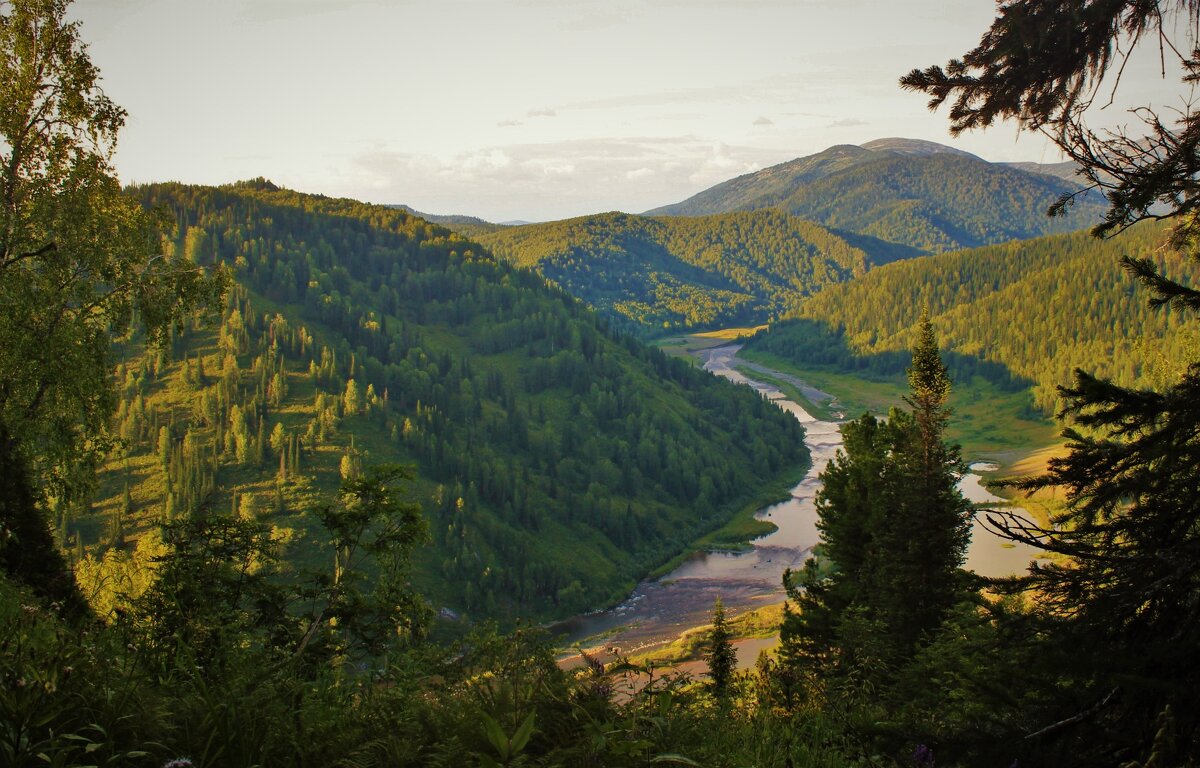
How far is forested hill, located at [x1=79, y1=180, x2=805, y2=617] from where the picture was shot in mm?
111000

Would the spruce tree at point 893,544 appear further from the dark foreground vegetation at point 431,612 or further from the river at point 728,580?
the river at point 728,580

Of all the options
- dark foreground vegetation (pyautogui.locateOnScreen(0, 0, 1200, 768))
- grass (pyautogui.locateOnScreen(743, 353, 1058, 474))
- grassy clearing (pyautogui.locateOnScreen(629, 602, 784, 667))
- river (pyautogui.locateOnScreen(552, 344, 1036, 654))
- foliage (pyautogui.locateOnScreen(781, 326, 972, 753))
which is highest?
dark foreground vegetation (pyautogui.locateOnScreen(0, 0, 1200, 768))

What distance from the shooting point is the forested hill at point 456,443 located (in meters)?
111

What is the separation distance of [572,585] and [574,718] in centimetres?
10541

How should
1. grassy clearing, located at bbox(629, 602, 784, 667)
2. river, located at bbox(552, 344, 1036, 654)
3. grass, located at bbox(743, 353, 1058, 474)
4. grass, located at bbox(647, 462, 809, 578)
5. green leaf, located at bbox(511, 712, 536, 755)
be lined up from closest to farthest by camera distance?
green leaf, located at bbox(511, 712, 536, 755)
grassy clearing, located at bbox(629, 602, 784, 667)
river, located at bbox(552, 344, 1036, 654)
grass, located at bbox(647, 462, 809, 578)
grass, located at bbox(743, 353, 1058, 474)

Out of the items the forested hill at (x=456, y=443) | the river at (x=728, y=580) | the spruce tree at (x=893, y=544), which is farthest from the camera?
the forested hill at (x=456, y=443)

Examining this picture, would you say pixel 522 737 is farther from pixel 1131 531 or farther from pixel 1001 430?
pixel 1001 430

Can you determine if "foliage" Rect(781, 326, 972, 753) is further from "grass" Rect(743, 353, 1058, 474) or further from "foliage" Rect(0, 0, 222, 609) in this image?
"grass" Rect(743, 353, 1058, 474)

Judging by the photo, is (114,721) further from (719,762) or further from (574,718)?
(719,762)

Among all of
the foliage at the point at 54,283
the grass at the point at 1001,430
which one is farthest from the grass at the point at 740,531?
the foliage at the point at 54,283

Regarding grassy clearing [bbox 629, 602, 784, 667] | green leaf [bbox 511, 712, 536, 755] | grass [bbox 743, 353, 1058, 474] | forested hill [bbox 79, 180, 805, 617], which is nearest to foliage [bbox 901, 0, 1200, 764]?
green leaf [bbox 511, 712, 536, 755]

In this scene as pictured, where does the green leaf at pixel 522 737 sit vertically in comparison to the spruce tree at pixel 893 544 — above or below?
above

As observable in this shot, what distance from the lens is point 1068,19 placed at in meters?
7.67

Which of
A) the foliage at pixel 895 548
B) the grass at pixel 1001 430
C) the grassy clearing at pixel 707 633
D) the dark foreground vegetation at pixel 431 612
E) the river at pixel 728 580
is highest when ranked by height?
the dark foreground vegetation at pixel 431 612
